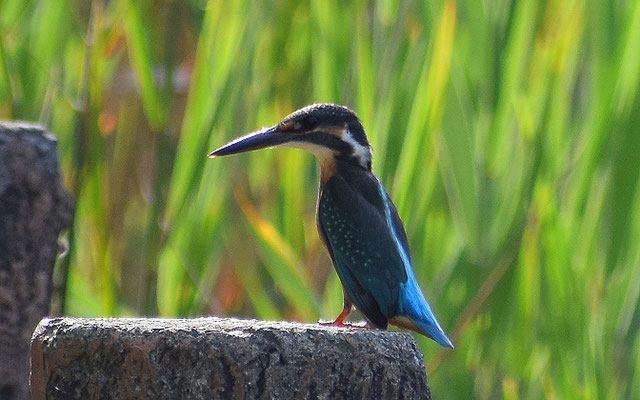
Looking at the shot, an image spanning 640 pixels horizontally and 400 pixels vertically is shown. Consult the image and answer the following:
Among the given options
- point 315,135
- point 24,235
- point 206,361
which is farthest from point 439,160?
point 206,361

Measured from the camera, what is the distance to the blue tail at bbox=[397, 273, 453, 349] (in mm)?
1903

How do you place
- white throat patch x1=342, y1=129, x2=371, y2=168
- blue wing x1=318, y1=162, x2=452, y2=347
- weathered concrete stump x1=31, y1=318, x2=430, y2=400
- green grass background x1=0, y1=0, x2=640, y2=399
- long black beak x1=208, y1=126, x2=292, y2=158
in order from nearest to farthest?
weathered concrete stump x1=31, y1=318, x2=430, y2=400 → blue wing x1=318, y1=162, x2=452, y2=347 → long black beak x1=208, y1=126, x2=292, y2=158 → white throat patch x1=342, y1=129, x2=371, y2=168 → green grass background x1=0, y1=0, x2=640, y2=399

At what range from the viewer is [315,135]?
2.30m

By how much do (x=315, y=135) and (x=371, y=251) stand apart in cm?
30

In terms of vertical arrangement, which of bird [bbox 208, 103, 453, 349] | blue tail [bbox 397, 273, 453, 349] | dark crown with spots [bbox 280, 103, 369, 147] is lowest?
blue tail [bbox 397, 273, 453, 349]

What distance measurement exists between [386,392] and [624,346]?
4.74 ft

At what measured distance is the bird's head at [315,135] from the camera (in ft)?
7.36

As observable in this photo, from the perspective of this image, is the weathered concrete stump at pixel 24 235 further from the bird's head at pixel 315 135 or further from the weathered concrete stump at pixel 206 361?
the weathered concrete stump at pixel 206 361

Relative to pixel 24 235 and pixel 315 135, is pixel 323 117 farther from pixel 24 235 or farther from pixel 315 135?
pixel 24 235

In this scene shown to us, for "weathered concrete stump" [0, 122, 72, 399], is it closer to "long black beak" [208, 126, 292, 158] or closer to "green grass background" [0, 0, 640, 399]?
"long black beak" [208, 126, 292, 158]

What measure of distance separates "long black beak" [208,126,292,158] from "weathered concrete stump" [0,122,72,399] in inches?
14.9

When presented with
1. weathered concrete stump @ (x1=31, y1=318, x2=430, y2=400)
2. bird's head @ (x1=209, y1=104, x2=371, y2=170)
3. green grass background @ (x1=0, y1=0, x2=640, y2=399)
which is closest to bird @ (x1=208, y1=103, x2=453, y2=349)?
bird's head @ (x1=209, y1=104, x2=371, y2=170)

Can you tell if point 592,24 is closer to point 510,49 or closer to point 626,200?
point 510,49

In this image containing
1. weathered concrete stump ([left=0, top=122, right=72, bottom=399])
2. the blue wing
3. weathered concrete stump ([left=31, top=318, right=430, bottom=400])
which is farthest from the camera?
the blue wing
